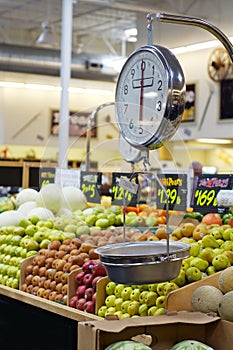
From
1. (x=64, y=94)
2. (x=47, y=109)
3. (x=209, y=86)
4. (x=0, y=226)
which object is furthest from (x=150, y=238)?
(x=47, y=109)

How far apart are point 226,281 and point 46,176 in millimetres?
2449

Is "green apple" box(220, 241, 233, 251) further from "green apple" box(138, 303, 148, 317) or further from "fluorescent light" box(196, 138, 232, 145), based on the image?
"fluorescent light" box(196, 138, 232, 145)

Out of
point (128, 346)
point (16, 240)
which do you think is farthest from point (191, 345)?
point (16, 240)

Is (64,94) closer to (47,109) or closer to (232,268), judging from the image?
(232,268)

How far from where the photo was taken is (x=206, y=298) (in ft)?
9.77

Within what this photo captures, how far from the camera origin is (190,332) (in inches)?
113

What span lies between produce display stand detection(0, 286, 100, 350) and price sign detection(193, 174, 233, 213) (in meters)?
1.03

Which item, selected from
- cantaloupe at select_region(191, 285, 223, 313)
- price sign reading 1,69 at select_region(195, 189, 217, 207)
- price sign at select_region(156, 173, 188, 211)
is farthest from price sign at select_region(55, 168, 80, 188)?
cantaloupe at select_region(191, 285, 223, 313)

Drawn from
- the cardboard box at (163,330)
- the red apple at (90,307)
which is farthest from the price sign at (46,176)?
the cardboard box at (163,330)

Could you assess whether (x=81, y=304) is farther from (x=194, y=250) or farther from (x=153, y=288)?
(x=194, y=250)

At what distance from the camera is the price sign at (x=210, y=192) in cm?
405

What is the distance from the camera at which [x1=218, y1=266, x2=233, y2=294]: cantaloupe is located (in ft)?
9.81

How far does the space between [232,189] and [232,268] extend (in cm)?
103

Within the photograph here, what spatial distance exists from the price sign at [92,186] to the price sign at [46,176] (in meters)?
0.37
